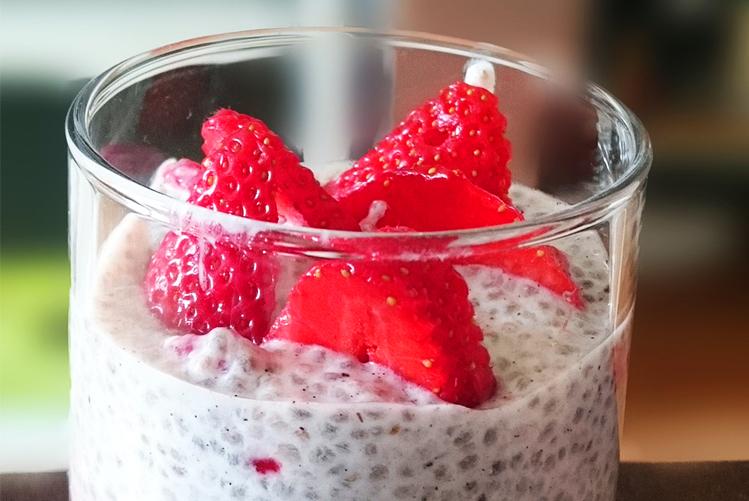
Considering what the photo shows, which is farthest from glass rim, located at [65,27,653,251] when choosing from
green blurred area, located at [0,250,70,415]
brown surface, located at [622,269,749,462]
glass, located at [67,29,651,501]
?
green blurred area, located at [0,250,70,415]

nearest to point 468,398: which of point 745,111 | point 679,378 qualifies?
point 679,378

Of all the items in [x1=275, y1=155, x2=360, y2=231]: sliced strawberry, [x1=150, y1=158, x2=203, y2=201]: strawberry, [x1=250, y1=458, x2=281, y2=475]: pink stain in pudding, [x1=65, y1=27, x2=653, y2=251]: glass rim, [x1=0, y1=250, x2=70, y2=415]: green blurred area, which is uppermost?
[x1=65, y1=27, x2=653, y2=251]: glass rim

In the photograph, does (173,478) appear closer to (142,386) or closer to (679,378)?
(142,386)

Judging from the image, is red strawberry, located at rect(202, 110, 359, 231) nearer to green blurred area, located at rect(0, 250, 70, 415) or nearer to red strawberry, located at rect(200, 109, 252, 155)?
red strawberry, located at rect(200, 109, 252, 155)

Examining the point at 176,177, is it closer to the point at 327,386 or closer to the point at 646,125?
the point at 327,386

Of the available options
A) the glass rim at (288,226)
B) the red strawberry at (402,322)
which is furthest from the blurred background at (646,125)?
the red strawberry at (402,322)

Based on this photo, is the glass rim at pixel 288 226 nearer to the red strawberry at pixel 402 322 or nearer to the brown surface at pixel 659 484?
the red strawberry at pixel 402 322

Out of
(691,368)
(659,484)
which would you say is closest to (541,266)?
(659,484)
